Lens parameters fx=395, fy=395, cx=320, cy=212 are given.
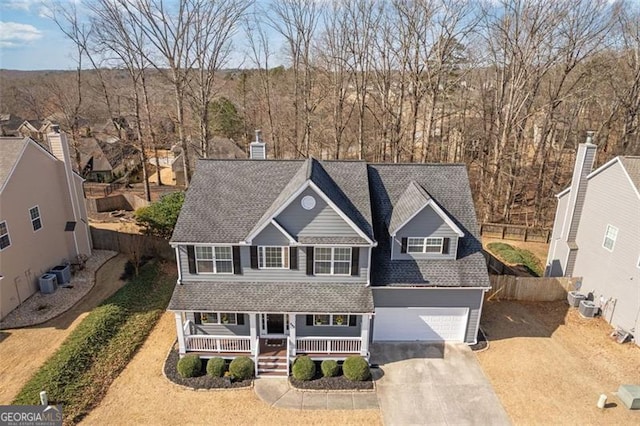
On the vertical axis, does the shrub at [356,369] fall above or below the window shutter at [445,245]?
below

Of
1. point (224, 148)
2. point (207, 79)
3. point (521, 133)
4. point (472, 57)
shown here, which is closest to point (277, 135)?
point (224, 148)

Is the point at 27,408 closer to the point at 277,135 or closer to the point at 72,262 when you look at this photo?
the point at 72,262

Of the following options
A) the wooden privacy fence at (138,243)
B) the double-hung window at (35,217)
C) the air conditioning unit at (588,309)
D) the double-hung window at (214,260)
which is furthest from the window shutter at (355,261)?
the double-hung window at (35,217)

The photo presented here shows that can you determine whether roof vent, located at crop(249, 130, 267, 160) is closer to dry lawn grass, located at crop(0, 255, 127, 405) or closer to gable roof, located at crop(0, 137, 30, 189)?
dry lawn grass, located at crop(0, 255, 127, 405)

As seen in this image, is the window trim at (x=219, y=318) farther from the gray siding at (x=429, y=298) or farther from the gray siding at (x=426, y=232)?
the gray siding at (x=426, y=232)

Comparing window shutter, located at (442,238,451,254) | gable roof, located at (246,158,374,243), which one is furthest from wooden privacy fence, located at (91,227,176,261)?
window shutter, located at (442,238,451,254)

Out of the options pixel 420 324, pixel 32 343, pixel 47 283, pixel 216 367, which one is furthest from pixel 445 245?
pixel 47 283
